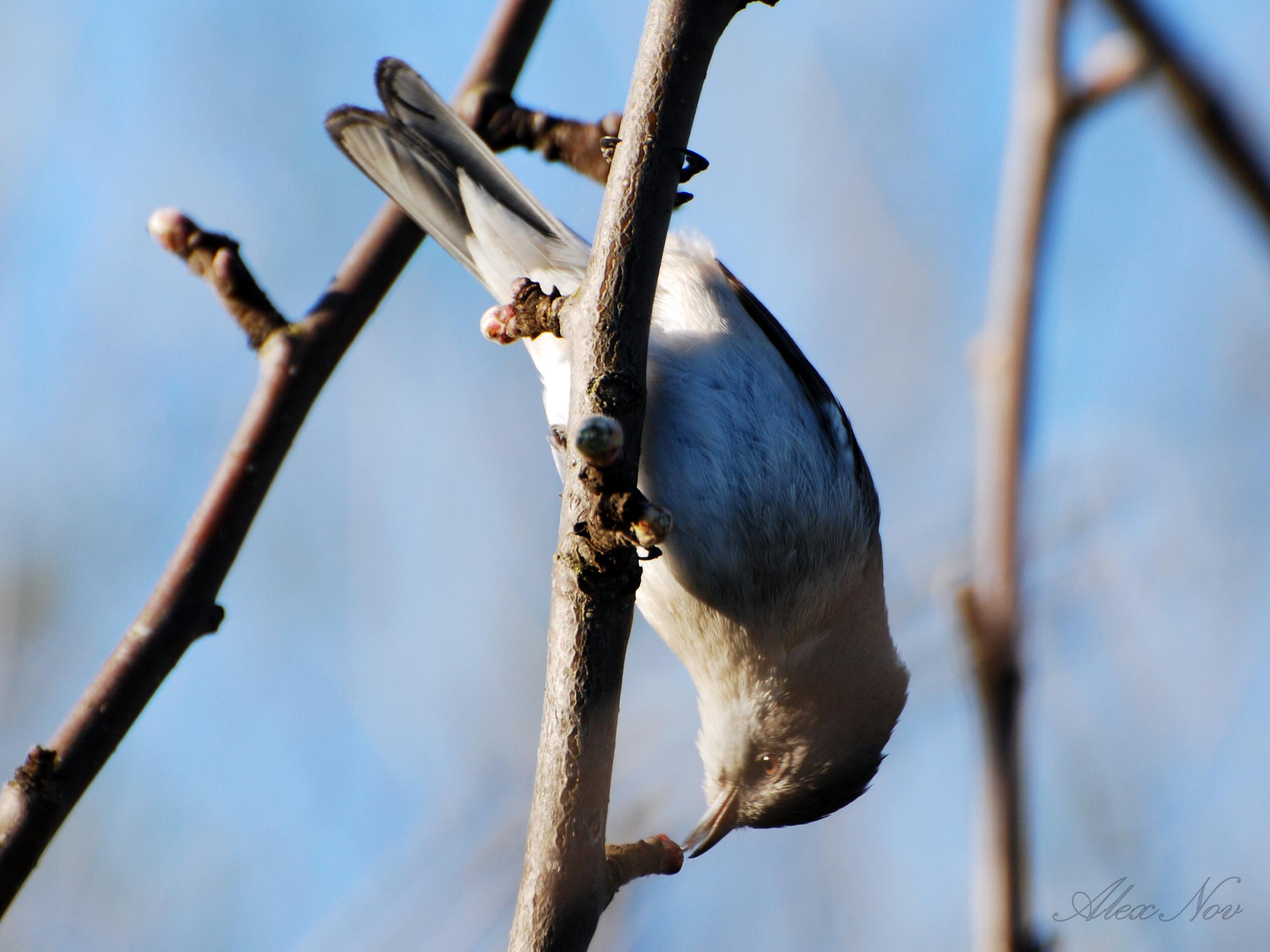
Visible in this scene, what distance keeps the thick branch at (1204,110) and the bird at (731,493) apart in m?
1.35

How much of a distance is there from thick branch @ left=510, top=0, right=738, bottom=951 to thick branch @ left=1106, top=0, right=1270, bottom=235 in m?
0.72

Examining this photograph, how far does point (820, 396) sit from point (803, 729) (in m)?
0.87

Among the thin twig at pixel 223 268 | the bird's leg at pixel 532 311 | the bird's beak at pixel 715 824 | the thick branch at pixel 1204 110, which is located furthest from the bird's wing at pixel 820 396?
the thick branch at pixel 1204 110

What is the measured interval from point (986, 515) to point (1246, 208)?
39cm

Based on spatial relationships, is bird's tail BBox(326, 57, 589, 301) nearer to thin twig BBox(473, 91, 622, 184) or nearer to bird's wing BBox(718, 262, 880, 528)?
thin twig BBox(473, 91, 622, 184)

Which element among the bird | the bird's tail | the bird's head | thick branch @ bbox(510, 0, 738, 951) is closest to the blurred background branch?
thick branch @ bbox(510, 0, 738, 951)

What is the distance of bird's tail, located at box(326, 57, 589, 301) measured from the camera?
288 cm

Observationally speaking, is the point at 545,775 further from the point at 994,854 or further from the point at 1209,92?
the point at 1209,92

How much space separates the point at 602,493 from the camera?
5.35 ft

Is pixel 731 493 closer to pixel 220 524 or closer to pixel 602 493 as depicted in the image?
pixel 602 493

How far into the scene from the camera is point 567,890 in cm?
158

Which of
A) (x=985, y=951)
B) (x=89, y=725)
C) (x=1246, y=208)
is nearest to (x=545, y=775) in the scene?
(x=985, y=951)

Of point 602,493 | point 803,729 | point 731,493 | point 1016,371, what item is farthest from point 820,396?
point 1016,371

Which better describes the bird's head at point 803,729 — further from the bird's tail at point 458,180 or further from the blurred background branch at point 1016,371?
the blurred background branch at point 1016,371
